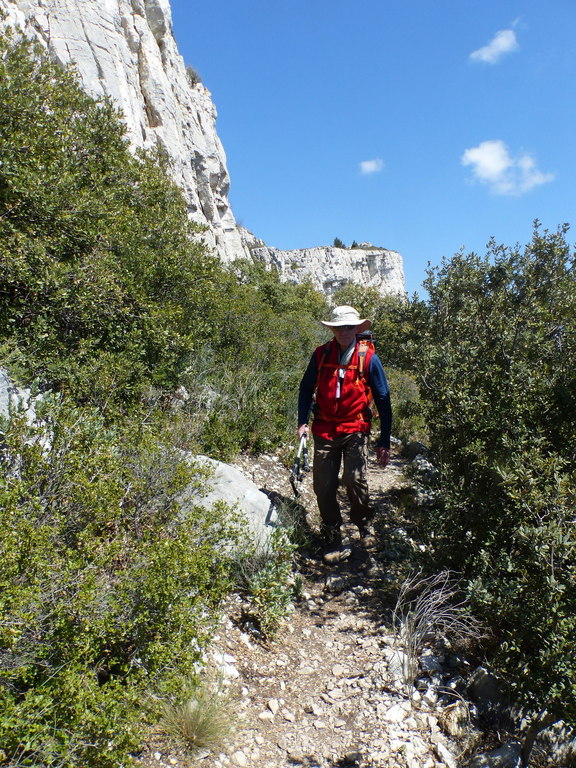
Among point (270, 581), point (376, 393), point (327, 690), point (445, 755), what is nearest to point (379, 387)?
point (376, 393)

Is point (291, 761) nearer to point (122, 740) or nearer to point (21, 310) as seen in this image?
point (122, 740)

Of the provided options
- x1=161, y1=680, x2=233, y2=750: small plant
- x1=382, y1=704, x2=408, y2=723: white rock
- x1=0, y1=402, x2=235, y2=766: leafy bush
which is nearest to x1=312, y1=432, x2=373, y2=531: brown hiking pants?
x1=0, y1=402, x2=235, y2=766: leafy bush

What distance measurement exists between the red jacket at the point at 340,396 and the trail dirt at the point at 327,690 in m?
1.21

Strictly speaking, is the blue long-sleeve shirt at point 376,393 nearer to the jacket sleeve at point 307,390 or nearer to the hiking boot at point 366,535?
the jacket sleeve at point 307,390

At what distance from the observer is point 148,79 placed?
23.4 m

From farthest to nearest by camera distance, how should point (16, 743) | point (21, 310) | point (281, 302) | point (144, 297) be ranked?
point (281, 302) < point (144, 297) < point (21, 310) < point (16, 743)

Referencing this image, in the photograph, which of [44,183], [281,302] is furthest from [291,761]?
[281,302]

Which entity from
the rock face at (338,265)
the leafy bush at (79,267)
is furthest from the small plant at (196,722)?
the rock face at (338,265)

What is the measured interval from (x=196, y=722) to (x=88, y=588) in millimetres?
940

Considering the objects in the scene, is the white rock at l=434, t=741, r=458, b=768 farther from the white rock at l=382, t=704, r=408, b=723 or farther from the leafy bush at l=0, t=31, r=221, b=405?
the leafy bush at l=0, t=31, r=221, b=405

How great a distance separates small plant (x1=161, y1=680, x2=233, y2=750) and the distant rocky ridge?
31.7 ft

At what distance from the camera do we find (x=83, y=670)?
209 cm

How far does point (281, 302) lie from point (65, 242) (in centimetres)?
1569

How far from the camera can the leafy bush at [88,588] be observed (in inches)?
75.5
